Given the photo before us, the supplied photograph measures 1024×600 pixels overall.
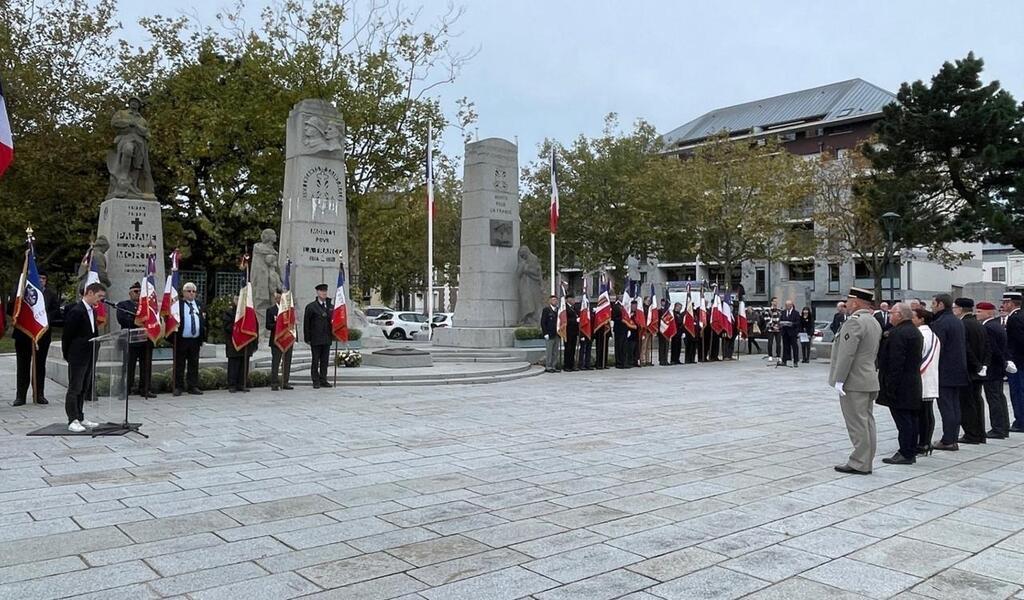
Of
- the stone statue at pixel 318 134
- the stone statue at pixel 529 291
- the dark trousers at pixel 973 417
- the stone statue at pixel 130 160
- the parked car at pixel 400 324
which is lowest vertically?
the dark trousers at pixel 973 417

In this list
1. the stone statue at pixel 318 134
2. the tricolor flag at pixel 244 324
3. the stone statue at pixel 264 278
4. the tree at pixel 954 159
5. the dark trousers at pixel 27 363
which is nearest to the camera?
the dark trousers at pixel 27 363

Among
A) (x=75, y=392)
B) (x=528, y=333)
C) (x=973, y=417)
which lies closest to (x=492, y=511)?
(x=75, y=392)

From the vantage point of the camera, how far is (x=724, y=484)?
7.07 m

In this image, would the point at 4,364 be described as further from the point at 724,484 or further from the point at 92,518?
the point at 724,484

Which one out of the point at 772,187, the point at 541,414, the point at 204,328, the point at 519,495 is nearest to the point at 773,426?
the point at 541,414

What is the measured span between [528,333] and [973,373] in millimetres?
A: 12236

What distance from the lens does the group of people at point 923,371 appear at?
299 inches

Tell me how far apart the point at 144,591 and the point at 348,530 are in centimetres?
149

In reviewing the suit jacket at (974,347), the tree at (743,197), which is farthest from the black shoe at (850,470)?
the tree at (743,197)

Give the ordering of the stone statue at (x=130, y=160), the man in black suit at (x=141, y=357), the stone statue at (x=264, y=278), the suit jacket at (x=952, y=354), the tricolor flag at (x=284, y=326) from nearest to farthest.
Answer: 1. the suit jacket at (x=952, y=354)
2. the man in black suit at (x=141, y=357)
3. the tricolor flag at (x=284, y=326)
4. the stone statue at (x=130, y=160)
5. the stone statue at (x=264, y=278)

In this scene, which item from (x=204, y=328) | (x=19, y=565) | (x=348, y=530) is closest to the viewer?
(x=19, y=565)

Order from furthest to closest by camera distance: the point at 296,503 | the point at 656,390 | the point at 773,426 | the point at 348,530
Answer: the point at 656,390 → the point at 773,426 → the point at 296,503 → the point at 348,530

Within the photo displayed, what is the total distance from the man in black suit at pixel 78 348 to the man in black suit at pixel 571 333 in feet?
37.3

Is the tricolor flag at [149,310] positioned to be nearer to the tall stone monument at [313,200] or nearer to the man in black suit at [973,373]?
the tall stone monument at [313,200]
